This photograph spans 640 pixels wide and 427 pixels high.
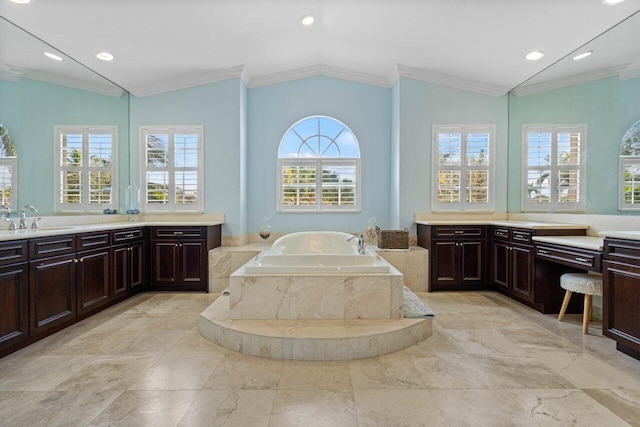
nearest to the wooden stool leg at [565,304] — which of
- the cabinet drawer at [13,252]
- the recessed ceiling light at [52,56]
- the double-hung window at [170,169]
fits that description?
the double-hung window at [170,169]

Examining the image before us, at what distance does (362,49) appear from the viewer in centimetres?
457

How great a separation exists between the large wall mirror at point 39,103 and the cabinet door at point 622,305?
5.34 meters

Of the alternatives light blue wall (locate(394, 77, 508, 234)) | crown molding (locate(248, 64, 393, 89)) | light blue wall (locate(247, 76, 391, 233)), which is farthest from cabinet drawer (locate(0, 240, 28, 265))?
light blue wall (locate(394, 77, 508, 234))

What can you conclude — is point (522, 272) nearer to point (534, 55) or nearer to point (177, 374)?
point (534, 55)

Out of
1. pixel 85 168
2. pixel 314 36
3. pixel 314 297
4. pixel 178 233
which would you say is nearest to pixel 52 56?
pixel 85 168

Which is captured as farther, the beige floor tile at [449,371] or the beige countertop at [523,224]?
the beige countertop at [523,224]

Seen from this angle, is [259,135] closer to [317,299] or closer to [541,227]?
[317,299]

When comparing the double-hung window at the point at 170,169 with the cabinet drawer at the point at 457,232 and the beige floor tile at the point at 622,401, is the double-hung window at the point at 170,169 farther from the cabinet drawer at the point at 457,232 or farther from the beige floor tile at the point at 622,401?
the beige floor tile at the point at 622,401

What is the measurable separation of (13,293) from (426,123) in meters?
4.98

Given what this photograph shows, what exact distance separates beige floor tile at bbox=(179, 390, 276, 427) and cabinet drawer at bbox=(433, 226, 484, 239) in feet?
10.6

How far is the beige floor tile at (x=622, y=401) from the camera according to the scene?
1874mm

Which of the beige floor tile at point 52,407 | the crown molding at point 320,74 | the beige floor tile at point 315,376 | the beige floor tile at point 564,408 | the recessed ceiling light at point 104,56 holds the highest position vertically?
the crown molding at point 320,74

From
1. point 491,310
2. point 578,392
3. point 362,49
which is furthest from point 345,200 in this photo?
point 578,392

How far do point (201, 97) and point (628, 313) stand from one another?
5304mm
